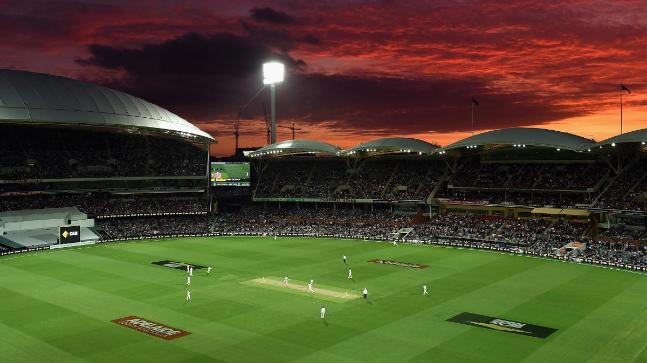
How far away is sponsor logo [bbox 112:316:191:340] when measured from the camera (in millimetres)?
28844

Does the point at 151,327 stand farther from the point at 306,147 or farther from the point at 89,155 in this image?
the point at 89,155

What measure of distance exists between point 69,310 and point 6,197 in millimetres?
46270

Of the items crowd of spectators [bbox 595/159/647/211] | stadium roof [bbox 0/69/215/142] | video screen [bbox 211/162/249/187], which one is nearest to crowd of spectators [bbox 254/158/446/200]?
video screen [bbox 211/162/249/187]

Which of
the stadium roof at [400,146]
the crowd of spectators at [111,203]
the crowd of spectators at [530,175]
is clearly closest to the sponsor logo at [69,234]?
the crowd of spectators at [111,203]

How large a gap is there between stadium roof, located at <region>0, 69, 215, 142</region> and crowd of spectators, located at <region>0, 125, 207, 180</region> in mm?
8953

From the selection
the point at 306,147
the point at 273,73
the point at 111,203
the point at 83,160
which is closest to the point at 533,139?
the point at 306,147

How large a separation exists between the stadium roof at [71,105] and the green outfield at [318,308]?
18615 mm

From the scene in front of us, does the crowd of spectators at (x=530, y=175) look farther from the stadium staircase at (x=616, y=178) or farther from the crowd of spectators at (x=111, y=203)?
the crowd of spectators at (x=111, y=203)

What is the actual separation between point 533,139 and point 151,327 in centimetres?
4624

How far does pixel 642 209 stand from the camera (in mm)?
55969

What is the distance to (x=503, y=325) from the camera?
3039 centimetres

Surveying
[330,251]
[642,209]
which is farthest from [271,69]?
[642,209]

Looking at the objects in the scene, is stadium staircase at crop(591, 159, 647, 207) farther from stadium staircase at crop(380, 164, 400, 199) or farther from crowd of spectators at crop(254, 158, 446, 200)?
stadium staircase at crop(380, 164, 400, 199)

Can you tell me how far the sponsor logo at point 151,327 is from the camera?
28.8m
